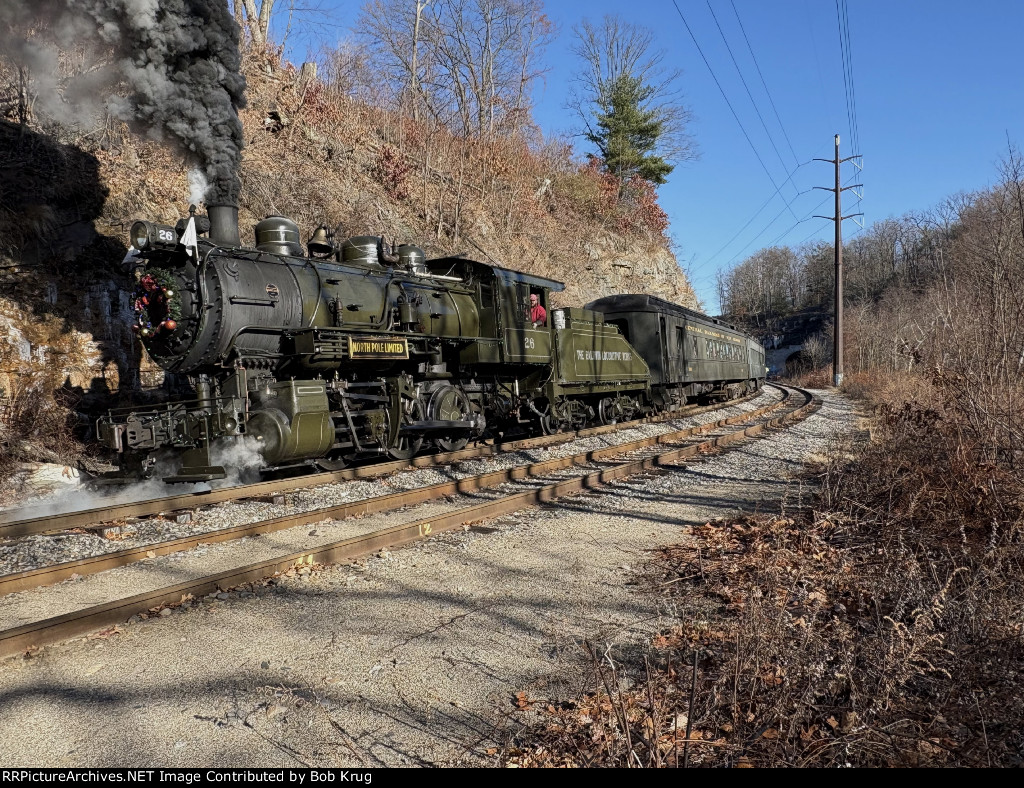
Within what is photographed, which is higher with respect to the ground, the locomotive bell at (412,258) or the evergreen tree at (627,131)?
the evergreen tree at (627,131)

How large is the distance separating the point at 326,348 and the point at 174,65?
488cm

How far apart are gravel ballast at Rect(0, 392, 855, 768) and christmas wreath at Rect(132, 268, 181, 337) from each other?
4.62 meters

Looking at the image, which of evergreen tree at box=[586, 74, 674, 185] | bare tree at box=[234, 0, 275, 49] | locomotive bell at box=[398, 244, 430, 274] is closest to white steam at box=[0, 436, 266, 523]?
locomotive bell at box=[398, 244, 430, 274]

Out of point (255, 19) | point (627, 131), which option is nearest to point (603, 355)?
point (255, 19)

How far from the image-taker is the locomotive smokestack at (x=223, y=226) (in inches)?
366

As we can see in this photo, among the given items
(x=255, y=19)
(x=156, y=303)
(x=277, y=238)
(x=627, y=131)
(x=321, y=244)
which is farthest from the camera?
(x=627, y=131)

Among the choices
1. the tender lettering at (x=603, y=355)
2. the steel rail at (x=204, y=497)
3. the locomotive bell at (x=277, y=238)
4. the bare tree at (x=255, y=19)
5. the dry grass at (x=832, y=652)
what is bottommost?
the dry grass at (x=832, y=652)

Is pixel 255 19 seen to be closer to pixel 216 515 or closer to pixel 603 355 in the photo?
pixel 603 355

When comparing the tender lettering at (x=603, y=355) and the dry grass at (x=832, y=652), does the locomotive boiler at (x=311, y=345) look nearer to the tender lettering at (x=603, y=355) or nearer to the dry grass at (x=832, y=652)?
the tender lettering at (x=603, y=355)

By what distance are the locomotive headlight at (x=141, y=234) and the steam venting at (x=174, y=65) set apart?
182 centimetres

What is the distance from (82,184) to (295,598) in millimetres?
14174

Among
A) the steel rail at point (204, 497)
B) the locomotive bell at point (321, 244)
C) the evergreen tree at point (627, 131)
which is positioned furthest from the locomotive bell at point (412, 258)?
the evergreen tree at point (627, 131)

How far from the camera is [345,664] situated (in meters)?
3.80
